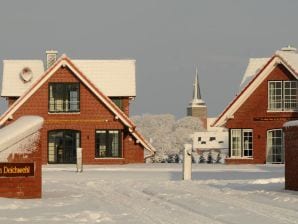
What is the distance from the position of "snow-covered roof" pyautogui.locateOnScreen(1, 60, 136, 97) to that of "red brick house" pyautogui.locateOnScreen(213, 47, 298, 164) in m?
6.84

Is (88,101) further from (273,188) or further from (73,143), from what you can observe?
(273,188)

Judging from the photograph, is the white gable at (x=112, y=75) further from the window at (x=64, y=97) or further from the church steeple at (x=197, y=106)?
the church steeple at (x=197, y=106)

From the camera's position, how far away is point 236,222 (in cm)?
1343

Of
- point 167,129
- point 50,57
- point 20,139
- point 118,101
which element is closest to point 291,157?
point 20,139

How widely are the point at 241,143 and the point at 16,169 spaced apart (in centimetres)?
2733

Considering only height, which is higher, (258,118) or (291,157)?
(258,118)

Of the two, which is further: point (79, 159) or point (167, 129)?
point (167, 129)

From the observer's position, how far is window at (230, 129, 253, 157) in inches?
1737

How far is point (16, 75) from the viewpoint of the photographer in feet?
157

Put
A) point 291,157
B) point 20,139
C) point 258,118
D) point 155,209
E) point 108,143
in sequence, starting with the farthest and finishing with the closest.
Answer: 1. point 108,143
2. point 258,118
3. point 291,157
4. point 20,139
5. point 155,209

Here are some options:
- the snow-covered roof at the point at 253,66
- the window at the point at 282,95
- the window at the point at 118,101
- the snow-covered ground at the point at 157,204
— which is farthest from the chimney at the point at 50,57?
the snow-covered ground at the point at 157,204

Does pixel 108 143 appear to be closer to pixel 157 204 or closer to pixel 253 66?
pixel 253 66

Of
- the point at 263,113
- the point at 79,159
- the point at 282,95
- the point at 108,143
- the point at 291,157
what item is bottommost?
the point at 79,159

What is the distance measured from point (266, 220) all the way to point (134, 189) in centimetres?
893
